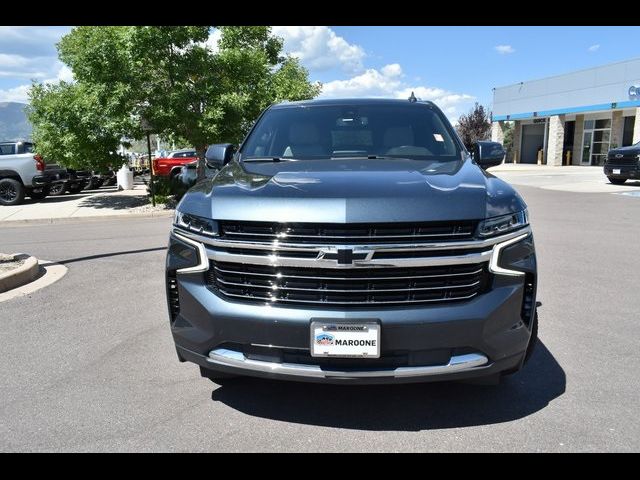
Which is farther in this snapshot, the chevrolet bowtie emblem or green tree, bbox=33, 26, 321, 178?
green tree, bbox=33, 26, 321, 178

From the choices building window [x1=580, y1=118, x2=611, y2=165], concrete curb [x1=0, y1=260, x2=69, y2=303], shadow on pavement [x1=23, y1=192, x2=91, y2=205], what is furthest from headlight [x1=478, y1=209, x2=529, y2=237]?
building window [x1=580, y1=118, x2=611, y2=165]

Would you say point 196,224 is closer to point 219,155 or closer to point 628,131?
point 219,155

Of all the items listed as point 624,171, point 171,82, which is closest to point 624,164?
point 624,171

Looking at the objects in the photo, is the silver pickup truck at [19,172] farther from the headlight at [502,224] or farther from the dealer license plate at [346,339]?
the headlight at [502,224]

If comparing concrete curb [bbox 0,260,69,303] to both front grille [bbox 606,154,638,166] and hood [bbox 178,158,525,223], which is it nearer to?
hood [bbox 178,158,525,223]

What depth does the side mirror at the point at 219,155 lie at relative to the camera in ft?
14.0

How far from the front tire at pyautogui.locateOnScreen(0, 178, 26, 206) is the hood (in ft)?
Answer: 49.6

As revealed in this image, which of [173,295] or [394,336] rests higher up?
[173,295]

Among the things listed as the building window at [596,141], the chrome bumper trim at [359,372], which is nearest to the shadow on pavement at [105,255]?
the chrome bumper trim at [359,372]

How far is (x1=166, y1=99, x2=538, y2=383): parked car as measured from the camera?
103 inches

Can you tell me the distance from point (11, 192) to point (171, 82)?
6364 millimetres

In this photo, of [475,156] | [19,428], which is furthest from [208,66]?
[19,428]

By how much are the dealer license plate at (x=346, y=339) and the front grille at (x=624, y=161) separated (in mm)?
19820

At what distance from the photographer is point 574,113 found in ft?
116
